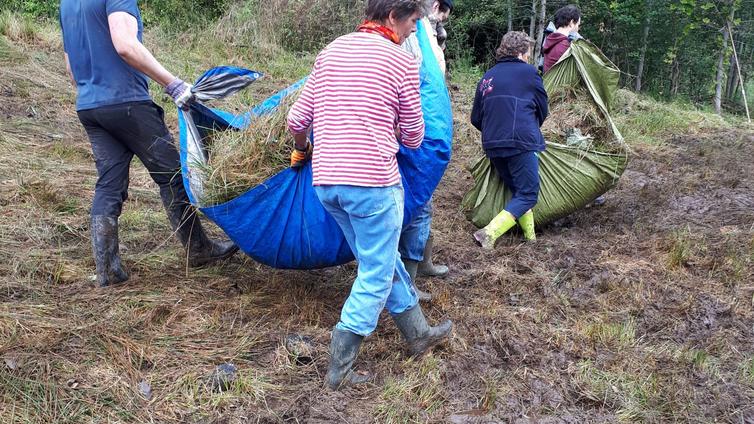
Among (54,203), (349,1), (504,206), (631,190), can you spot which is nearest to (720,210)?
(631,190)

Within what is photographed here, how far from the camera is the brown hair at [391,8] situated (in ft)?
6.86

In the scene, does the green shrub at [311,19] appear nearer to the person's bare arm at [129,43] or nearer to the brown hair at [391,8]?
the person's bare arm at [129,43]

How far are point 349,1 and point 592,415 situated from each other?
28.6 ft

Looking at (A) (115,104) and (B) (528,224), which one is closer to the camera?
(A) (115,104)

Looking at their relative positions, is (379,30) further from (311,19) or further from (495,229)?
(311,19)

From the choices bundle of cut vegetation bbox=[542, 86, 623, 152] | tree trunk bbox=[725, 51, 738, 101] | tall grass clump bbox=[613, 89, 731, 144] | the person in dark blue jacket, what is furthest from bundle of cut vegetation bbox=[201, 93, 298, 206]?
tree trunk bbox=[725, 51, 738, 101]

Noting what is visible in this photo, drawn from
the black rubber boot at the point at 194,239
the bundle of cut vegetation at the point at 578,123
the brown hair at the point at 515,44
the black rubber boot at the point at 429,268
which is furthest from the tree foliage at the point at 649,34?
the black rubber boot at the point at 194,239

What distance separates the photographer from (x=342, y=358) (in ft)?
7.58

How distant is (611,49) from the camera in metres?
17.3

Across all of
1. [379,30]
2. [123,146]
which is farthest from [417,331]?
[123,146]

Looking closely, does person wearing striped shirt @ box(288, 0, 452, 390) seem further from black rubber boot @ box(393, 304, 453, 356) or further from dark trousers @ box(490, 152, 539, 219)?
dark trousers @ box(490, 152, 539, 219)

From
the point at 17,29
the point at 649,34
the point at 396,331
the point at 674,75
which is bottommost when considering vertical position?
the point at 674,75

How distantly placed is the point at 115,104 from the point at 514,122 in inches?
90.5

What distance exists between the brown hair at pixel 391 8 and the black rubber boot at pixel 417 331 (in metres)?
1.13
